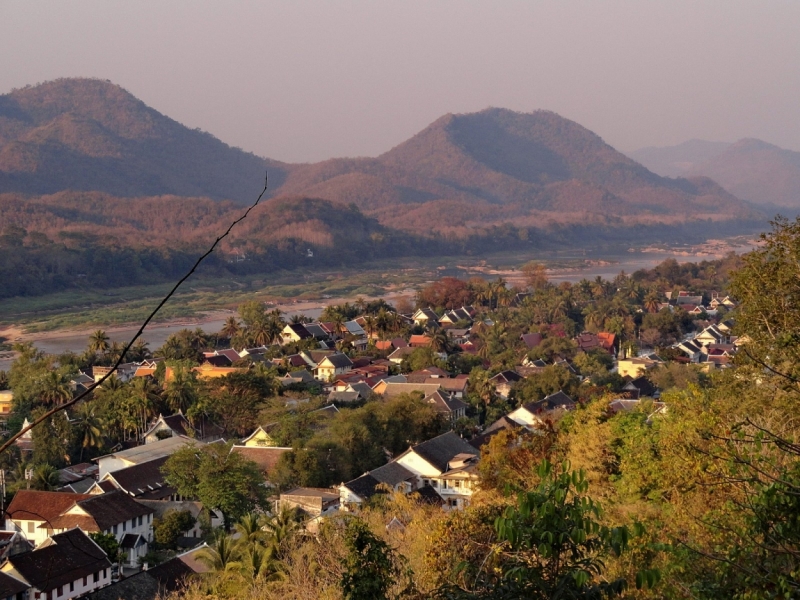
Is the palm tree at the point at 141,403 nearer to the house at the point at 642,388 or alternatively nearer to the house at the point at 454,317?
the house at the point at 642,388

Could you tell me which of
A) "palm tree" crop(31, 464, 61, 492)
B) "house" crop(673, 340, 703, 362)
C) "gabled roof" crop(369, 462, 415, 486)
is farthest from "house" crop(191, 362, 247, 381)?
"house" crop(673, 340, 703, 362)

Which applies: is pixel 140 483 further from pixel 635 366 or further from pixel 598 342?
pixel 598 342

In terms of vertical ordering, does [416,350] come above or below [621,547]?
below

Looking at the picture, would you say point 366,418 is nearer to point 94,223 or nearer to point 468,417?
point 468,417

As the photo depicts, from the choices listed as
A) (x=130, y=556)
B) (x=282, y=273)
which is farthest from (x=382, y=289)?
(x=130, y=556)

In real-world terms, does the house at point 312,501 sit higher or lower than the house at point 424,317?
higher

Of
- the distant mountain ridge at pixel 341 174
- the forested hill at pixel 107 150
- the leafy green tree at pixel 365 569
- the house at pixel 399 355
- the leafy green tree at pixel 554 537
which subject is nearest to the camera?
the leafy green tree at pixel 554 537

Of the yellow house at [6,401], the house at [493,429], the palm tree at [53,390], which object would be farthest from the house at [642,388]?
the yellow house at [6,401]

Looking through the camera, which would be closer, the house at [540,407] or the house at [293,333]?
the house at [540,407]

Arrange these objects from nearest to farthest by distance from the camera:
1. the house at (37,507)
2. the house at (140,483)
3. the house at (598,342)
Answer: the house at (37,507) → the house at (140,483) → the house at (598,342)
